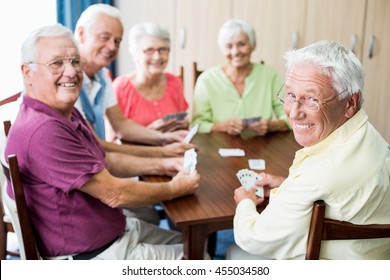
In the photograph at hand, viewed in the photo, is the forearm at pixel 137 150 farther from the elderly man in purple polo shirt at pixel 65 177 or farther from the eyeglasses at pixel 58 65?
the eyeglasses at pixel 58 65

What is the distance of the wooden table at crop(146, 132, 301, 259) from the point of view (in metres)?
1.54

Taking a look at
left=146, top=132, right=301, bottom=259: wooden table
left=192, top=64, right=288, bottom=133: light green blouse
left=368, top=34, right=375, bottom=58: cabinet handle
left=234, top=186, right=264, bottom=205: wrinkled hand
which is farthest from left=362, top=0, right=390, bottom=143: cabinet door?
left=234, top=186, right=264, bottom=205: wrinkled hand

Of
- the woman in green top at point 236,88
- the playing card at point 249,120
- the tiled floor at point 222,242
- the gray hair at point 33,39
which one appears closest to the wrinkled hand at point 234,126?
the playing card at point 249,120

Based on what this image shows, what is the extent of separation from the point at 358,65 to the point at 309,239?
442mm

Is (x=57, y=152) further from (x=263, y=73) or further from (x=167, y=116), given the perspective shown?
(x=263, y=73)

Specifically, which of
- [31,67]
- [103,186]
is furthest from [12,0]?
[103,186]

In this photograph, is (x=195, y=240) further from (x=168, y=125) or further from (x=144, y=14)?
(x=144, y=14)

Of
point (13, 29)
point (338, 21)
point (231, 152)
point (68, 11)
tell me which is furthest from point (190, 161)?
point (338, 21)

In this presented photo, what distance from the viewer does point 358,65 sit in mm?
1177

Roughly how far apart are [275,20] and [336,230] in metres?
2.81

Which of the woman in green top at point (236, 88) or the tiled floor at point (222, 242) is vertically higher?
the woman in green top at point (236, 88)

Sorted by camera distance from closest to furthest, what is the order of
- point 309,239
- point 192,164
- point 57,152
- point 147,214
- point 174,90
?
point 309,239, point 57,152, point 192,164, point 147,214, point 174,90

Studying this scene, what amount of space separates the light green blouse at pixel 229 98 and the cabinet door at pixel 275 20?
109cm

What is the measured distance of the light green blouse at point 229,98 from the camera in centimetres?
264
